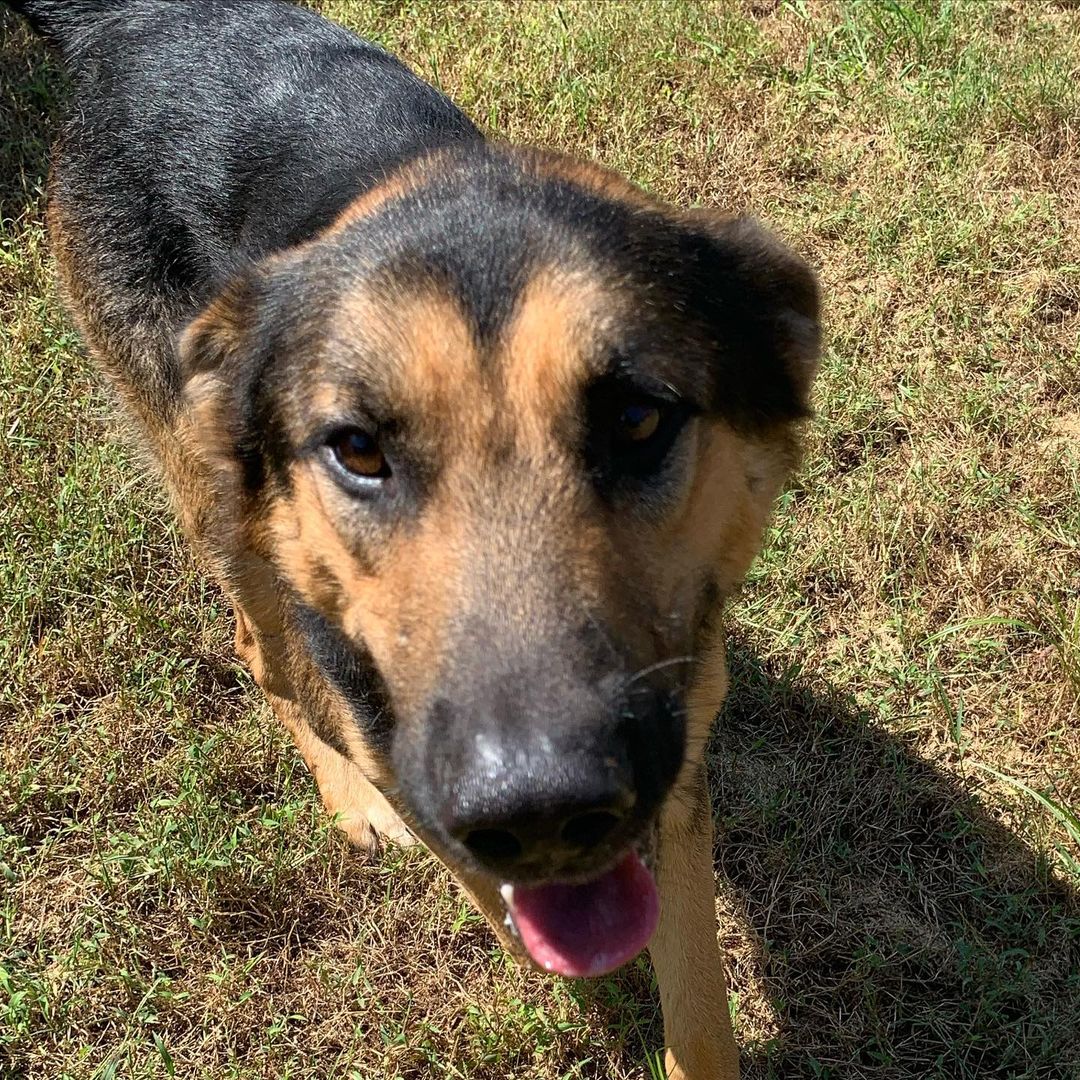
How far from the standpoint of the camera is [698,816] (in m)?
3.35

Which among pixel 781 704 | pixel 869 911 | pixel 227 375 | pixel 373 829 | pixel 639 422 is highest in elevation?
pixel 639 422

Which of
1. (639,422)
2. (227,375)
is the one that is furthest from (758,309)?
(227,375)

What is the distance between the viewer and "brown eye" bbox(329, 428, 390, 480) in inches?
105

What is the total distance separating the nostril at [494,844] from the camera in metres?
2.21

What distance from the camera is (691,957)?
3.34 m

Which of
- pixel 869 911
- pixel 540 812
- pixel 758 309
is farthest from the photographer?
pixel 869 911

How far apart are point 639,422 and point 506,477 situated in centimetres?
35

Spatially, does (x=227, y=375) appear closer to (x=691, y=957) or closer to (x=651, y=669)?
(x=651, y=669)

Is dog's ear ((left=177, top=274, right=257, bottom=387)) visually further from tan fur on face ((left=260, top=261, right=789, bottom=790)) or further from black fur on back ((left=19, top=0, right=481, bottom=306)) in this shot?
tan fur on face ((left=260, top=261, right=789, bottom=790))

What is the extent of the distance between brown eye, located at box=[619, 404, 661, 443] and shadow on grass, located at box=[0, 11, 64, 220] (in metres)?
4.33

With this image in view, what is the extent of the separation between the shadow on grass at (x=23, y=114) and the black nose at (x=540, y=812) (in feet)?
15.5

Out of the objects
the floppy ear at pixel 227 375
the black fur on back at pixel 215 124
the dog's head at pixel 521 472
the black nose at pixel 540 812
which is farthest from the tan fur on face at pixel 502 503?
the black fur on back at pixel 215 124

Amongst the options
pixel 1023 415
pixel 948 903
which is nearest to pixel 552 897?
pixel 948 903

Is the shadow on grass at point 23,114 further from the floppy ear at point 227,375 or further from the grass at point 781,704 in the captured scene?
the floppy ear at point 227,375
